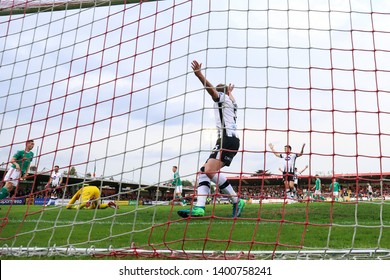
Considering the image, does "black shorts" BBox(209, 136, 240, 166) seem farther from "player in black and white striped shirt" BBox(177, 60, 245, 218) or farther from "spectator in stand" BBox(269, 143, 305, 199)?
"spectator in stand" BBox(269, 143, 305, 199)

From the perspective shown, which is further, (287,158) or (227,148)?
(227,148)

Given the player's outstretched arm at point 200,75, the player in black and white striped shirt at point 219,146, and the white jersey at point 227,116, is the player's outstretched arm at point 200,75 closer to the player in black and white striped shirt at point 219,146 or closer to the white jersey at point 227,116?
the player in black and white striped shirt at point 219,146

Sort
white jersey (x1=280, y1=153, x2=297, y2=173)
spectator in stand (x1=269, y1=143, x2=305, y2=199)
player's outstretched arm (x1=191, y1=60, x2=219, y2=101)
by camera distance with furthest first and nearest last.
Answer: white jersey (x1=280, y1=153, x2=297, y2=173) → player's outstretched arm (x1=191, y1=60, x2=219, y2=101) → spectator in stand (x1=269, y1=143, x2=305, y2=199)

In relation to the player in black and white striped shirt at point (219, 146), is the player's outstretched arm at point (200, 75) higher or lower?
higher

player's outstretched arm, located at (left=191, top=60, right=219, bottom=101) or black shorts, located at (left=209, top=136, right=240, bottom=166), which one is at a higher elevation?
player's outstretched arm, located at (left=191, top=60, right=219, bottom=101)

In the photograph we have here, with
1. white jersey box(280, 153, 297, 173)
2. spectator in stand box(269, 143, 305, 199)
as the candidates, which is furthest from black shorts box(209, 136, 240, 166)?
white jersey box(280, 153, 297, 173)

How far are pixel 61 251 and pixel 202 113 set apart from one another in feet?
7.01

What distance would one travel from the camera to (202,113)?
4.41 metres

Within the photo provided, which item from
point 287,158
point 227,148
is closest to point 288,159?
point 287,158

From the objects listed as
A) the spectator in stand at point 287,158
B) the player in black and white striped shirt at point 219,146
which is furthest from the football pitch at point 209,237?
the spectator in stand at point 287,158

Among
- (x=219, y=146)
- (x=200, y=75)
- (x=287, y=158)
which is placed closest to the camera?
(x=200, y=75)

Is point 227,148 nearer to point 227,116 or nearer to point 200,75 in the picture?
point 227,116

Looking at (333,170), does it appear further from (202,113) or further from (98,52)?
(98,52)
